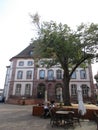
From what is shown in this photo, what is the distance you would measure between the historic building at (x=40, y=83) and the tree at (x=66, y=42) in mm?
12871

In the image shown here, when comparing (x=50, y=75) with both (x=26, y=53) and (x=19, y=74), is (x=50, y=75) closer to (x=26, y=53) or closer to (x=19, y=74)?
(x=19, y=74)

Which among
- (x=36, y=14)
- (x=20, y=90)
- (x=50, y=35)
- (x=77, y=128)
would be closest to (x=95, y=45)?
(x=50, y=35)

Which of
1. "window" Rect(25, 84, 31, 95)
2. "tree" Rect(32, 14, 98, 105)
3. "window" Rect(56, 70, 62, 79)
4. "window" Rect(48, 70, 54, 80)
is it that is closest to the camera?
"tree" Rect(32, 14, 98, 105)

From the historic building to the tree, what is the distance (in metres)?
12.9

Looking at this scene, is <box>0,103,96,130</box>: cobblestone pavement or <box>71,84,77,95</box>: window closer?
<box>0,103,96,130</box>: cobblestone pavement


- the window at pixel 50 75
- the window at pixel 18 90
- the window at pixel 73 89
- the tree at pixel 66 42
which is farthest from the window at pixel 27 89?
the tree at pixel 66 42

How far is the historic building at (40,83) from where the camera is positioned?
30812 millimetres

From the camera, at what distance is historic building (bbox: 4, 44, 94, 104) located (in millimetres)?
30812

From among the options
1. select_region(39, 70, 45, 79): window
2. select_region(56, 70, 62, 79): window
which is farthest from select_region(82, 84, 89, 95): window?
select_region(39, 70, 45, 79): window

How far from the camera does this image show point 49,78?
32.7m

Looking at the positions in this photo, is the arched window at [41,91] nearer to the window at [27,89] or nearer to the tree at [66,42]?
the window at [27,89]

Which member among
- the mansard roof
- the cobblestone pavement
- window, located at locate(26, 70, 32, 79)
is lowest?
the cobblestone pavement

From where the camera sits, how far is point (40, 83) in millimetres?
32281

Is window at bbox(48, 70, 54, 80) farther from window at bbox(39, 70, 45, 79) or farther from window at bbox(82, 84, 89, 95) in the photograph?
window at bbox(82, 84, 89, 95)
